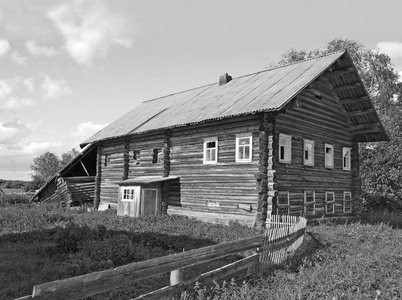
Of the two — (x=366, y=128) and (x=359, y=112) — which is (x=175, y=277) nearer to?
(x=359, y=112)

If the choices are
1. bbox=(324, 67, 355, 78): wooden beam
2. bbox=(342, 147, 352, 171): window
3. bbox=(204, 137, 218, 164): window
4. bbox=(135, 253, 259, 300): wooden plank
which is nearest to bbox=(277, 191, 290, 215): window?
bbox=(204, 137, 218, 164): window

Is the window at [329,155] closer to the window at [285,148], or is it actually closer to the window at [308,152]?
the window at [308,152]

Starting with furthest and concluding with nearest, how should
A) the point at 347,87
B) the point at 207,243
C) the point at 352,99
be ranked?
the point at 352,99
the point at 347,87
the point at 207,243

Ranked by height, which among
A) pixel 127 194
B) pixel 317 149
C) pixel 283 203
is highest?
pixel 317 149

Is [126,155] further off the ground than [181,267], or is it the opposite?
[126,155]

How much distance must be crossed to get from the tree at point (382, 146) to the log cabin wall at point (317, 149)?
6.96 metres

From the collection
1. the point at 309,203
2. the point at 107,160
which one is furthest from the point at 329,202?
the point at 107,160

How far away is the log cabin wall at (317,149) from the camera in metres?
17.6

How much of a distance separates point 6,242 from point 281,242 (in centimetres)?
890

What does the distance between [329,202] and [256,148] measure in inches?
243

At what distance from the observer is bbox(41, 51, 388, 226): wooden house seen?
16938 mm

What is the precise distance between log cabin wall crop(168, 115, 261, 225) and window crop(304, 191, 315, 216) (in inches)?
129

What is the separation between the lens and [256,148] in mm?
17016

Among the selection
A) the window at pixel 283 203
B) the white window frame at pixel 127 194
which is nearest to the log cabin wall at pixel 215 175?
the window at pixel 283 203
